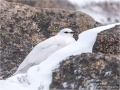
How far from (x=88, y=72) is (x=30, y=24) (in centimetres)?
354

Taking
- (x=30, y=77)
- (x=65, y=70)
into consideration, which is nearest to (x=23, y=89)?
(x=30, y=77)

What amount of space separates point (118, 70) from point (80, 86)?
16.3 inches

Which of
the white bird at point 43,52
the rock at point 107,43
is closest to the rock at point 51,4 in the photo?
the white bird at point 43,52

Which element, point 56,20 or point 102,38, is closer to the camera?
point 102,38

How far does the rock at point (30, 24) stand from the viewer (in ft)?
25.5

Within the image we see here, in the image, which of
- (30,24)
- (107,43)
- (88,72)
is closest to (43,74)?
(88,72)

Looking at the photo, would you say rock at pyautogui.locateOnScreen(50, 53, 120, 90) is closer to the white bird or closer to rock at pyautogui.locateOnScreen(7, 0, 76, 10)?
the white bird

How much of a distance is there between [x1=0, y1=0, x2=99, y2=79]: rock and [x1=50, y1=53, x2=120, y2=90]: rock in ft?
9.26

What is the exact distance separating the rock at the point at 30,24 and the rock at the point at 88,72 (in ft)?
9.26

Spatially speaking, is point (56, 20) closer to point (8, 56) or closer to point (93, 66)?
point (8, 56)

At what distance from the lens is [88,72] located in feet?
15.6

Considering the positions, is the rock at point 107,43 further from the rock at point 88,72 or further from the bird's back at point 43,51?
the bird's back at point 43,51

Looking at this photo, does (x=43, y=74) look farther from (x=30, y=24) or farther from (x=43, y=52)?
(x=30, y=24)

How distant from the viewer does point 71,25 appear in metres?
8.13
